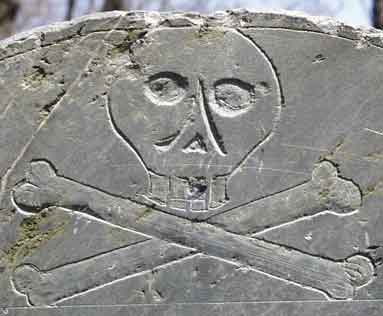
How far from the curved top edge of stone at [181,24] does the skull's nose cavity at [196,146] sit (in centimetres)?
31

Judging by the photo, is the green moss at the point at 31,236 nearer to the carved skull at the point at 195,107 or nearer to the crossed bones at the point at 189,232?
the crossed bones at the point at 189,232

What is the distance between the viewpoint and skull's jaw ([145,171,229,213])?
257cm

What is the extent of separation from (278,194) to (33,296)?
29.3 inches

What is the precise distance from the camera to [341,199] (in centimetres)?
257

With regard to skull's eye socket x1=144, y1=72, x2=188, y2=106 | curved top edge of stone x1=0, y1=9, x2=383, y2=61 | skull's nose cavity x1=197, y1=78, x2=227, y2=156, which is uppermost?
curved top edge of stone x1=0, y1=9, x2=383, y2=61

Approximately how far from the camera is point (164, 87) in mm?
2562

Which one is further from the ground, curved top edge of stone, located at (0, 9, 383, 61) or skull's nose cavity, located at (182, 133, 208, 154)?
curved top edge of stone, located at (0, 9, 383, 61)

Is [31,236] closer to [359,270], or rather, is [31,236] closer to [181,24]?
[181,24]

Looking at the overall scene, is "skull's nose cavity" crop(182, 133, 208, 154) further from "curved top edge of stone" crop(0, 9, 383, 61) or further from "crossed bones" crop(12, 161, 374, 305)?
"curved top edge of stone" crop(0, 9, 383, 61)

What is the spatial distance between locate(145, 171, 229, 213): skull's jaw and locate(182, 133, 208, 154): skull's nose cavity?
0.08 m

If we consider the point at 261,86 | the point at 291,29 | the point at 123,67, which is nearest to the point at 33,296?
the point at 123,67

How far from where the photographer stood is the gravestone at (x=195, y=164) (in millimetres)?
2553

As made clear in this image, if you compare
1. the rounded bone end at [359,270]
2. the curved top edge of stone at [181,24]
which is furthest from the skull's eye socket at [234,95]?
the rounded bone end at [359,270]

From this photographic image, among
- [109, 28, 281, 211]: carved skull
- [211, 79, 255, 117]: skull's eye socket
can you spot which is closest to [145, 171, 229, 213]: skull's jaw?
[109, 28, 281, 211]: carved skull
